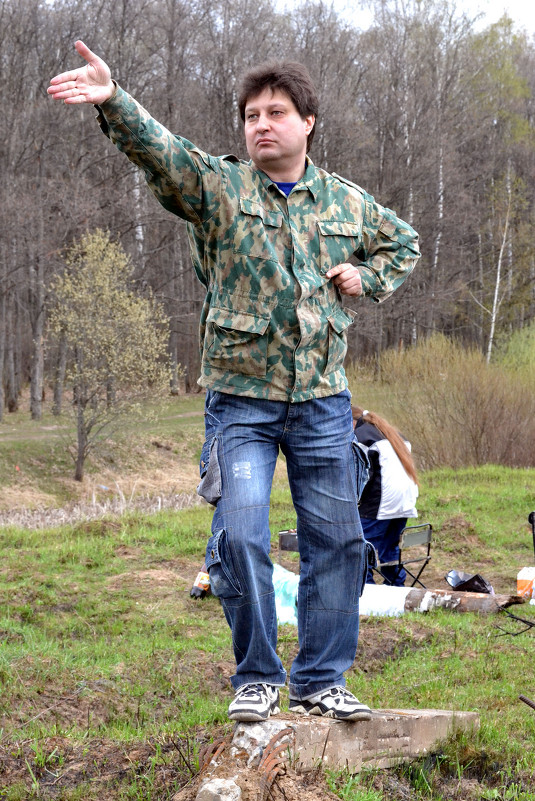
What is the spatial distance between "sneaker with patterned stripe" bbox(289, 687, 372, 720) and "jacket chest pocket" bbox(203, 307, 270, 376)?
1.24 metres

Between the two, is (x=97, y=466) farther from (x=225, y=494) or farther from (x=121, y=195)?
(x=225, y=494)

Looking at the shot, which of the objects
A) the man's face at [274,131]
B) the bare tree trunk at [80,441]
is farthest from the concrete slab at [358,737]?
the bare tree trunk at [80,441]

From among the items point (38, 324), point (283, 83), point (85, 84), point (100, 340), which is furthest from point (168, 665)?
point (38, 324)

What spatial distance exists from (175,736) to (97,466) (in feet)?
72.4

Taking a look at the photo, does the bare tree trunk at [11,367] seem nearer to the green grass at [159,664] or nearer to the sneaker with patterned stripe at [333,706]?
the green grass at [159,664]

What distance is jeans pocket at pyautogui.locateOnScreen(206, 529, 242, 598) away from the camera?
3.11 m

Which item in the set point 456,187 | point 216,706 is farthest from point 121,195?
point 216,706

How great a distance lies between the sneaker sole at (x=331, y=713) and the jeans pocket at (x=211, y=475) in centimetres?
86

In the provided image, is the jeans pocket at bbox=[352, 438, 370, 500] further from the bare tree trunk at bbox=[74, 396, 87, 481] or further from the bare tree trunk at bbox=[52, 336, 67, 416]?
the bare tree trunk at bbox=[52, 336, 67, 416]

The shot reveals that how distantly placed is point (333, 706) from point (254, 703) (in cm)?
36

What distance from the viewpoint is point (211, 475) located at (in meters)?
3.20

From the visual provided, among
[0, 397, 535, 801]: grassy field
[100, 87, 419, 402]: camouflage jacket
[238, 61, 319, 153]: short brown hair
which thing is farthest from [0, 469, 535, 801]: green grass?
[238, 61, 319, 153]: short brown hair

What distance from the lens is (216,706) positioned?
4645 millimetres

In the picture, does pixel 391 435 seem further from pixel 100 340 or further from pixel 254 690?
pixel 100 340
